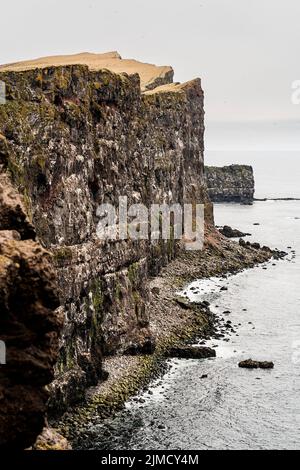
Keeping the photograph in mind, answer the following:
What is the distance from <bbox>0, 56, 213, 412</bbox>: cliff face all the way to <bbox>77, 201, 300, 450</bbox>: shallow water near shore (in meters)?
6.17

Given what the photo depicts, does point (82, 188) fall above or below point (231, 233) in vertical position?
above

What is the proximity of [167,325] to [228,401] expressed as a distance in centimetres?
2382

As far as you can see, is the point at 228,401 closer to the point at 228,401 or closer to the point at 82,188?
the point at 228,401

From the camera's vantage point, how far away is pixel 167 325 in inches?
3602

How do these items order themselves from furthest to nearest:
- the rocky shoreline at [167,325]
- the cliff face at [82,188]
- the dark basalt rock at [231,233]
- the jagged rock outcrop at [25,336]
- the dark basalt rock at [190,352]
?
the dark basalt rock at [231,233] → the dark basalt rock at [190,352] → the rocky shoreline at [167,325] → the cliff face at [82,188] → the jagged rock outcrop at [25,336]

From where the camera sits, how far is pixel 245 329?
96.5 metres

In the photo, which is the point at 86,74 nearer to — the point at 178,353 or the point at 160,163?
the point at 178,353

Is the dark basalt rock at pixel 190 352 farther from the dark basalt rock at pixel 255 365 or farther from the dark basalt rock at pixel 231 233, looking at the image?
the dark basalt rock at pixel 231 233

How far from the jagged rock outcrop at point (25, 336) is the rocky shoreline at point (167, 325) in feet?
109

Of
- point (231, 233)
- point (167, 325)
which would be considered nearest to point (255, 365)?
point (167, 325)

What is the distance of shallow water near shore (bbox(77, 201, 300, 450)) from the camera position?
193ft

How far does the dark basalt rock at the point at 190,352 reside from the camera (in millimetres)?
82250

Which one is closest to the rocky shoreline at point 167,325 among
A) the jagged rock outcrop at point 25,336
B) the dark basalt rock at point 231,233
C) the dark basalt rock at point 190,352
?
the dark basalt rock at point 190,352

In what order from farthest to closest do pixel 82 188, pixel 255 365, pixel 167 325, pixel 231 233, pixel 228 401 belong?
pixel 231 233
pixel 167 325
pixel 255 365
pixel 228 401
pixel 82 188
